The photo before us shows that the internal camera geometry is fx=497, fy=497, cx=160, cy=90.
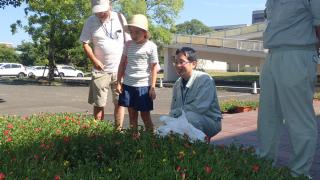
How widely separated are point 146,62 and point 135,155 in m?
2.71

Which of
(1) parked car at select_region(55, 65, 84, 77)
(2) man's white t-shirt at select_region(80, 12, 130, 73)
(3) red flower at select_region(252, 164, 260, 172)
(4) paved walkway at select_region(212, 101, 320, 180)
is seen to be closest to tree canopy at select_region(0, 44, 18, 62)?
(1) parked car at select_region(55, 65, 84, 77)

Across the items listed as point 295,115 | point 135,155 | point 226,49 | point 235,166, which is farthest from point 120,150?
point 226,49

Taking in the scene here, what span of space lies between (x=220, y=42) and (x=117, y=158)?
33.5 m

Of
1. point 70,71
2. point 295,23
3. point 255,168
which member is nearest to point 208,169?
point 255,168

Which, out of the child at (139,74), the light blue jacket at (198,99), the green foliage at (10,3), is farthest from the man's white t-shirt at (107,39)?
the green foliage at (10,3)

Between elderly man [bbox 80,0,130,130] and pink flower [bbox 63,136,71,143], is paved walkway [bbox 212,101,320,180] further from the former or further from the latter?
pink flower [bbox 63,136,71,143]

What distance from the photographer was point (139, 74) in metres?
5.84

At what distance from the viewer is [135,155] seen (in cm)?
327

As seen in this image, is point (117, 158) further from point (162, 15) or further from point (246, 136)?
point (162, 15)

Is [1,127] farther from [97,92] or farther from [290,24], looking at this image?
[290,24]

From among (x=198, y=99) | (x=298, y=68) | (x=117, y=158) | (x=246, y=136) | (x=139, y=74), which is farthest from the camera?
(x=246, y=136)

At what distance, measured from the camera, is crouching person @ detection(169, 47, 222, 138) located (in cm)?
478

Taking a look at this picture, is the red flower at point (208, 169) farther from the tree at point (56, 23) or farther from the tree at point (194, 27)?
the tree at point (194, 27)

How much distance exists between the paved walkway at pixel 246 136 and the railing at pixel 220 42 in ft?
74.5
